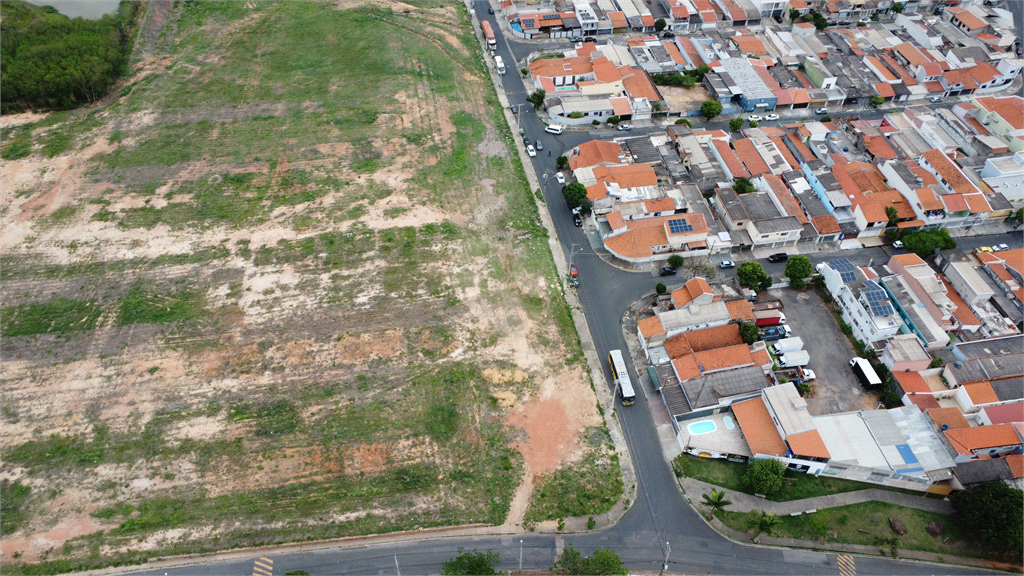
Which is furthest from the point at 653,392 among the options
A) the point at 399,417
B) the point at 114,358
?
the point at 114,358

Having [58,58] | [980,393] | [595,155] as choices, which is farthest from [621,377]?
[58,58]

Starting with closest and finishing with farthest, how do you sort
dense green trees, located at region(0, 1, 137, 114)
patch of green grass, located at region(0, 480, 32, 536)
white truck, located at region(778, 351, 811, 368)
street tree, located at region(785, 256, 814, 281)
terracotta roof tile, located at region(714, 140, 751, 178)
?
1. patch of green grass, located at region(0, 480, 32, 536)
2. white truck, located at region(778, 351, 811, 368)
3. street tree, located at region(785, 256, 814, 281)
4. terracotta roof tile, located at region(714, 140, 751, 178)
5. dense green trees, located at region(0, 1, 137, 114)

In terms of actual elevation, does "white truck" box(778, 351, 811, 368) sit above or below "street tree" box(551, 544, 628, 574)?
above

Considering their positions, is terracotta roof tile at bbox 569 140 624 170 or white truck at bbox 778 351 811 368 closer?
white truck at bbox 778 351 811 368

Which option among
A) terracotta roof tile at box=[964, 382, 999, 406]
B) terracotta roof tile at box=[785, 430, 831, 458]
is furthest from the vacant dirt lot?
terracotta roof tile at box=[964, 382, 999, 406]

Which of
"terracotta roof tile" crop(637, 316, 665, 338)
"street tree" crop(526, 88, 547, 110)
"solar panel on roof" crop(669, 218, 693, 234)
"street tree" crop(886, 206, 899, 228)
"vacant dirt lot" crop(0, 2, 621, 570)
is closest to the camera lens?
"vacant dirt lot" crop(0, 2, 621, 570)

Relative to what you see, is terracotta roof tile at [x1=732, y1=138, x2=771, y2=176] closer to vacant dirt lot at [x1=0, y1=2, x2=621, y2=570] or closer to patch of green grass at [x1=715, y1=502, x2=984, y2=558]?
vacant dirt lot at [x1=0, y1=2, x2=621, y2=570]

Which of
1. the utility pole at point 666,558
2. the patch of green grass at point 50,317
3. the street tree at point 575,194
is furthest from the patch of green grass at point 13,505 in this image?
the street tree at point 575,194

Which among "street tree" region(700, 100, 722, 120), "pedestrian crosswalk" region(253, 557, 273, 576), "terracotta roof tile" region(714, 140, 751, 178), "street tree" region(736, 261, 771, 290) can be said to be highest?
"street tree" region(700, 100, 722, 120)
